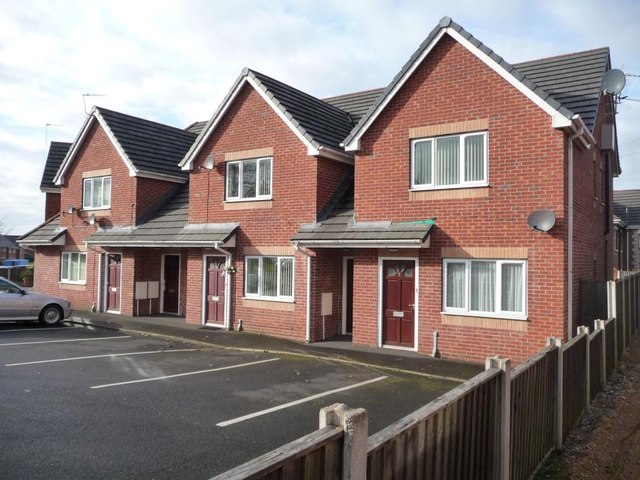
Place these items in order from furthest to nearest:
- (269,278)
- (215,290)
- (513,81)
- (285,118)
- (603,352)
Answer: (215,290), (269,278), (285,118), (513,81), (603,352)

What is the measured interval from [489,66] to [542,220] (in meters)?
3.65

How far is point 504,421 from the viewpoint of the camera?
16.4ft

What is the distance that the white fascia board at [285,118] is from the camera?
13898mm

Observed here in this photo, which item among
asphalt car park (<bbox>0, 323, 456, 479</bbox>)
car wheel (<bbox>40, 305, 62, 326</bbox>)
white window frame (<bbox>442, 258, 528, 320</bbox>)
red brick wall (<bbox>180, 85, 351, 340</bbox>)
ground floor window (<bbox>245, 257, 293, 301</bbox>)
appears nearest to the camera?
asphalt car park (<bbox>0, 323, 456, 479</bbox>)

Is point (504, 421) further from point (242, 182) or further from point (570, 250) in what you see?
point (242, 182)

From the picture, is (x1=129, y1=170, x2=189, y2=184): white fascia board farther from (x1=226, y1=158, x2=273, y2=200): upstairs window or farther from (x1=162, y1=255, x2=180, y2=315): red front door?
(x1=226, y1=158, x2=273, y2=200): upstairs window

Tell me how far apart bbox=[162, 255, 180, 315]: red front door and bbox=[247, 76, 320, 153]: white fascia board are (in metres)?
7.25

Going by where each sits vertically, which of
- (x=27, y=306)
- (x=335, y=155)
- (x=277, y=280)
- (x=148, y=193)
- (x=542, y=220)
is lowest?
(x=27, y=306)

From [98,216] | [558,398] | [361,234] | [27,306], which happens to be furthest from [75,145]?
[558,398]

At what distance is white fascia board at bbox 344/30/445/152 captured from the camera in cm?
1215

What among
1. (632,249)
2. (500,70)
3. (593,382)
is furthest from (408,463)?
(632,249)

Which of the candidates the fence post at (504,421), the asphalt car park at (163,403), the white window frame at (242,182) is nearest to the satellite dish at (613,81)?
the asphalt car park at (163,403)

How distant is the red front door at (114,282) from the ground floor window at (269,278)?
21.5 ft

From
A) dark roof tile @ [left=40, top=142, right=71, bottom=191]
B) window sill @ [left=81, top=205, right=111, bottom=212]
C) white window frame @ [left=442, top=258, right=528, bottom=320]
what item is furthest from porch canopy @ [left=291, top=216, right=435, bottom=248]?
dark roof tile @ [left=40, top=142, right=71, bottom=191]
